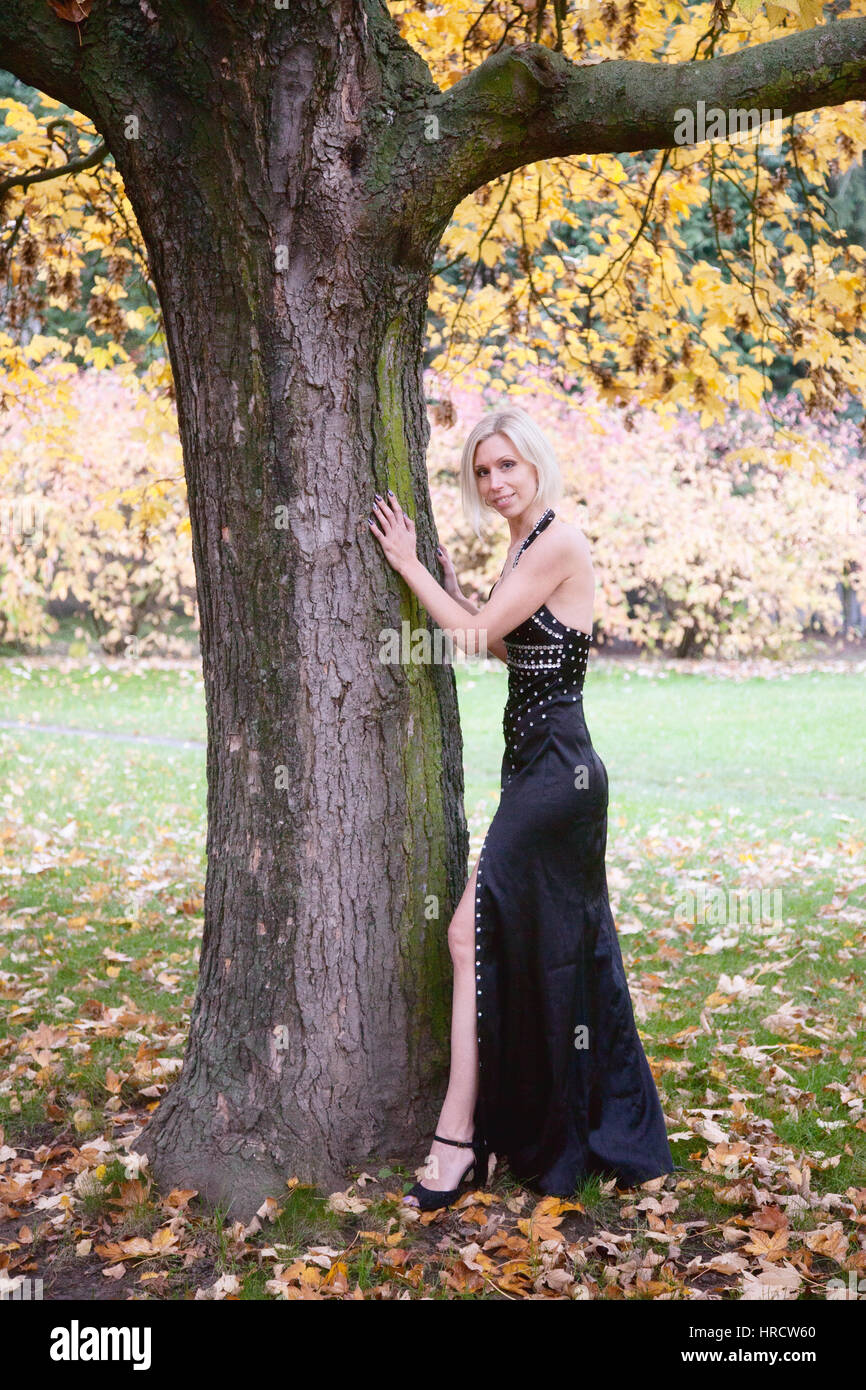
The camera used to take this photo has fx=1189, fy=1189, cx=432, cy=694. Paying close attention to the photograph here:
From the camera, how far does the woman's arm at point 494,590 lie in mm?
3434

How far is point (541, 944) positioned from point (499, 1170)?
2.37 feet

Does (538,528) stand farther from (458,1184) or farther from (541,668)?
(458,1184)

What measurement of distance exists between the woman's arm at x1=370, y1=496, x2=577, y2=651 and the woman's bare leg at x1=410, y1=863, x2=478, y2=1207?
28.3 inches

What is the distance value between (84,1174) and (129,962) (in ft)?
7.49

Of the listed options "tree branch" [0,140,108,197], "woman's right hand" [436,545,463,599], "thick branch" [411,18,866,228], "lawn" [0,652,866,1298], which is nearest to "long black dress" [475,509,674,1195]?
"lawn" [0,652,866,1298]

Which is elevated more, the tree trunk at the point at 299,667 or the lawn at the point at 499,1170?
the tree trunk at the point at 299,667

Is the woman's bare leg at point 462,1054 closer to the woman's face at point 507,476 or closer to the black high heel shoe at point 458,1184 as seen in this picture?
the black high heel shoe at point 458,1184

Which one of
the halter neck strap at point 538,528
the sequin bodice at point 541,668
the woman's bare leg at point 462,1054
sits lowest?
the woman's bare leg at point 462,1054

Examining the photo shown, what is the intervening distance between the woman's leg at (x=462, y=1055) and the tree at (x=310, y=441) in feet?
0.45

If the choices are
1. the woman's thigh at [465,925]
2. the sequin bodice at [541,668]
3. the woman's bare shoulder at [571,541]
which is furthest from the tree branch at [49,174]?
the woman's thigh at [465,925]

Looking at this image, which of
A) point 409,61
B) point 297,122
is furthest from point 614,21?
point 297,122

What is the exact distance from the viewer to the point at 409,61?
131 inches

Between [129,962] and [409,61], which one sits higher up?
[409,61]

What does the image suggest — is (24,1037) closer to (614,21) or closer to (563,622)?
(563,622)
